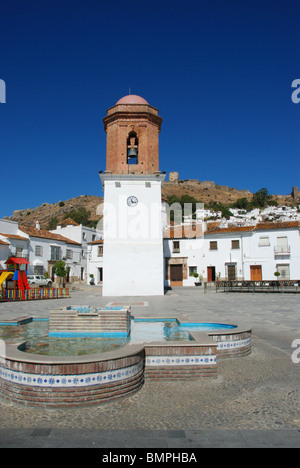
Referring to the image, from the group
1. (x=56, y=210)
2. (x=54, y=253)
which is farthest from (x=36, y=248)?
(x=56, y=210)

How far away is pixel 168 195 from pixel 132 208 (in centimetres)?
9143

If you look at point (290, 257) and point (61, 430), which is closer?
point (61, 430)

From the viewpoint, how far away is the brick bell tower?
1900 cm

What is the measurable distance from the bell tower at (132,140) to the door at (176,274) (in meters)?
15.0

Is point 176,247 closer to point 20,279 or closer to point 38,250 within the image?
point 38,250

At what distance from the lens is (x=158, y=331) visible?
7.07m

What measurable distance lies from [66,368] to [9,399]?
79 centimetres

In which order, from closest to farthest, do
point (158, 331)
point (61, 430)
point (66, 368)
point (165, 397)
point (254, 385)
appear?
point (61, 430)
point (66, 368)
point (165, 397)
point (254, 385)
point (158, 331)

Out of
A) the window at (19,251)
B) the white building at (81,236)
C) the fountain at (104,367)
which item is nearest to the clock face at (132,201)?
the fountain at (104,367)

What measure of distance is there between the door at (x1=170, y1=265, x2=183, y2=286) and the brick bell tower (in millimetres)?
12926

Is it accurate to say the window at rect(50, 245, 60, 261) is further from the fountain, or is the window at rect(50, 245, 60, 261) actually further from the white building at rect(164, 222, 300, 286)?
the fountain
